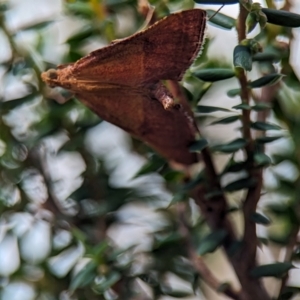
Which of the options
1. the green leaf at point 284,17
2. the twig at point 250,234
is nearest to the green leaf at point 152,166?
the twig at point 250,234

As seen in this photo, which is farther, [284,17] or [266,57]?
[266,57]

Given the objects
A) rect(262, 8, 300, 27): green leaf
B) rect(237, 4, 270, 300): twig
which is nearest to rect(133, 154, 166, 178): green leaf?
rect(237, 4, 270, 300): twig

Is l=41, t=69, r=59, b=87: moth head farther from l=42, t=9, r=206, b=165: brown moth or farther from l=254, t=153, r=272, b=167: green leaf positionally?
l=254, t=153, r=272, b=167: green leaf

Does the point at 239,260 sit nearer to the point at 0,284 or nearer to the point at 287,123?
the point at 287,123

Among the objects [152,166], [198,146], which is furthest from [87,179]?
[198,146]

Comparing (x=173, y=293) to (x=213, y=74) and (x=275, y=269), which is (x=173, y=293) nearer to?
(x=275, y=269)
